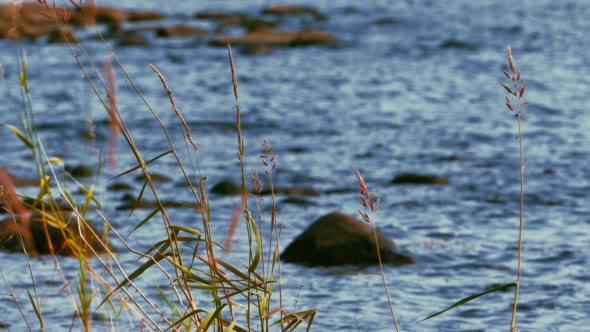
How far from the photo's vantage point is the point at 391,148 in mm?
9562

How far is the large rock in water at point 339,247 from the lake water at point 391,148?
0.39 ft

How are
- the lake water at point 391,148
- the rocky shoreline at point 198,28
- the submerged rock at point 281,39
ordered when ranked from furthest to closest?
the rocky shoreline at point 198,28 < the submerged rock at point 281,39 < the lake water at point 391,148

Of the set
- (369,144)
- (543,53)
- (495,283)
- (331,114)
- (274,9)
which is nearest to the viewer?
(495,283)

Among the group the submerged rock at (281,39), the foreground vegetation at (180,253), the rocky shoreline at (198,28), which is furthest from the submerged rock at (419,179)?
the submerged rock at (281,39)

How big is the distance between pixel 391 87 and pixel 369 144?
11.6 ft

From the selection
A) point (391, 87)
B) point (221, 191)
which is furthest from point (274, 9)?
point (221, 191)

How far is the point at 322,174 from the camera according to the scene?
848 cm

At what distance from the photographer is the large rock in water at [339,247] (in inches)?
232

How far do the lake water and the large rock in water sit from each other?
12cm

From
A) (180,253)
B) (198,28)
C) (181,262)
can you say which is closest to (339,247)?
(180,253)

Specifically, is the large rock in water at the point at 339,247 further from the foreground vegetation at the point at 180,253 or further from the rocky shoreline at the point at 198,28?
the rocky shoreline at the point at 198,28

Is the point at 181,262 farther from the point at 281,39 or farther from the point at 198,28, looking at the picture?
the point at 198,28

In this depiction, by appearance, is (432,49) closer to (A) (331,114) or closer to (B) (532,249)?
(A) (331,114)

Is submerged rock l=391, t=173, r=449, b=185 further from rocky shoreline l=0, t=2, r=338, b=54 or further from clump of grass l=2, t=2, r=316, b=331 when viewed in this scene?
rocky shoreline l=0, t=2, r=338, b=54
